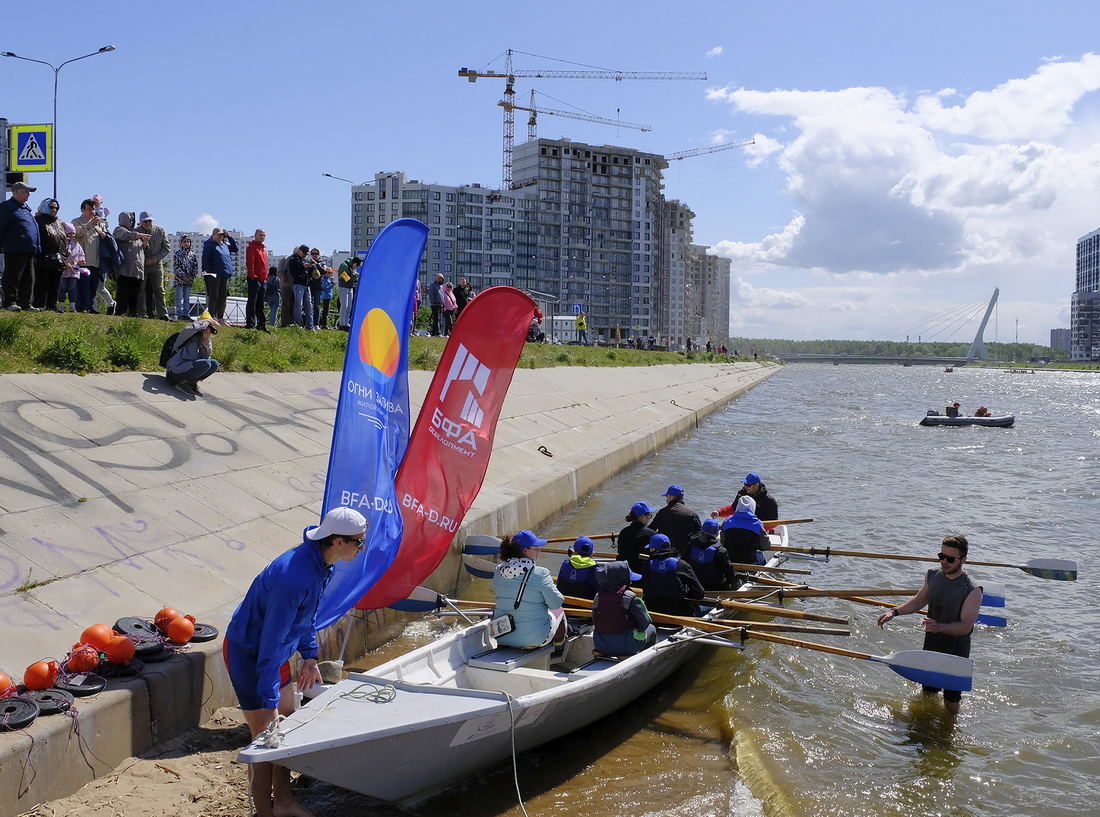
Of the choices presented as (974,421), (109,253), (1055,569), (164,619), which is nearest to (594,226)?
(974,421)

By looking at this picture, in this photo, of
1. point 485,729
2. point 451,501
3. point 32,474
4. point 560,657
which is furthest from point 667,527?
point 32,474

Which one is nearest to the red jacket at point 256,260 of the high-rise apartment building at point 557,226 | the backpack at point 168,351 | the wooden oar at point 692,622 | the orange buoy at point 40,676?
the backpack at point 168,351

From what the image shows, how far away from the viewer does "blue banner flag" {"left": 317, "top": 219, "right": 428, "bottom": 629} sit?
6746 mm

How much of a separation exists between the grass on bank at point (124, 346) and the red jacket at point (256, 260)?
3.98 feet

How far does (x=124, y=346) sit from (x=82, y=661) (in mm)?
7634

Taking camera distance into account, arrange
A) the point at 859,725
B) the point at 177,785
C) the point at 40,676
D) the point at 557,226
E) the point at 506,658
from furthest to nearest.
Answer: the point at 557,226, the point at 859,725, the point at 506,658, the point at 177,785, the point at 40,676

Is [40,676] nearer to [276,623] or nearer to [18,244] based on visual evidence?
[276,623]

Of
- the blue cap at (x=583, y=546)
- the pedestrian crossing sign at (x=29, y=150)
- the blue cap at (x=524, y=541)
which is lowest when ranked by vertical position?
the blue cap at (x=583, y=546)

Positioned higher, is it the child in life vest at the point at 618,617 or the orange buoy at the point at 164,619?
the orange buoy at the point at 164,619

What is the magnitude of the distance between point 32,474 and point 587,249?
6248 inches

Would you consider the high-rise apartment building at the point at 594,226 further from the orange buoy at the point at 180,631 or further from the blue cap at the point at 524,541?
the orange buoy at the point at 180,631

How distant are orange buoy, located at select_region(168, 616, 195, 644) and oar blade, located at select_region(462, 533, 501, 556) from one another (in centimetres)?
467

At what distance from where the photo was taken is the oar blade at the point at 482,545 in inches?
434

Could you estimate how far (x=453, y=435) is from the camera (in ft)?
26.3
